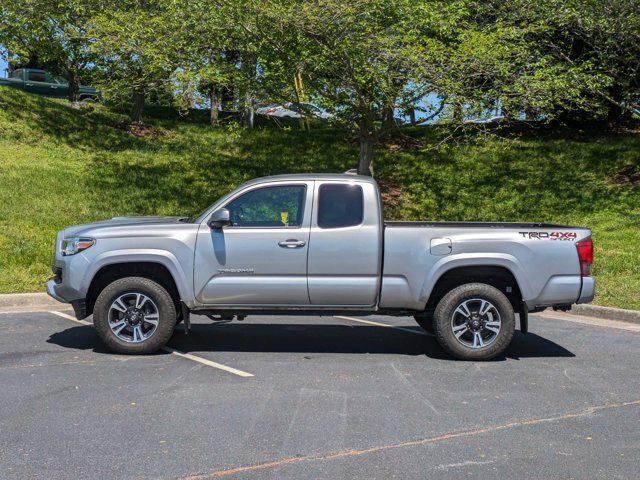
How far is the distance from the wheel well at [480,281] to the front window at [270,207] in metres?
1.64

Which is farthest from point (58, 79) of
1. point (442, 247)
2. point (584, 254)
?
point (584, 254)

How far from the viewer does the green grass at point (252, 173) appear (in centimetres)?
1520

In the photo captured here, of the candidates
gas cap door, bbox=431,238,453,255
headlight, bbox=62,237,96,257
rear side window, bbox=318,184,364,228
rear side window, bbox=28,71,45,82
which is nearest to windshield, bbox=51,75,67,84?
rear side window, bbox=28,71,45,82

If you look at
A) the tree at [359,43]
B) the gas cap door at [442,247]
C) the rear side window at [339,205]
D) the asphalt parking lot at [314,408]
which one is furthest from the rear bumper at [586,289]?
the tree at [359,43]

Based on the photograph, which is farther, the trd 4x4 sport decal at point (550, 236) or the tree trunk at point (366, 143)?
the tree trunk at point (366, 143)

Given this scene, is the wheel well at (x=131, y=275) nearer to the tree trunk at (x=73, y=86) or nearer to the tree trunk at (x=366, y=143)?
the tree trunk at (x=366, y=143)

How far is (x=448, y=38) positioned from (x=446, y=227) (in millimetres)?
10721

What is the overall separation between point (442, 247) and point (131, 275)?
10.8 ft

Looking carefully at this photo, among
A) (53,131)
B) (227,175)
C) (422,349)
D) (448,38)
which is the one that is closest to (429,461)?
(422,349)

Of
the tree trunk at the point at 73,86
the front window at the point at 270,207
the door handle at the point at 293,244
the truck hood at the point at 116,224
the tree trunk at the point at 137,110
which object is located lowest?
the door handle at the point at 293,244

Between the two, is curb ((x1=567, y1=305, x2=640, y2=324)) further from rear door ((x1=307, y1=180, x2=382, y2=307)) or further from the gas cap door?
rear door ((x1=307, y1=180, x2=382, y2=307))

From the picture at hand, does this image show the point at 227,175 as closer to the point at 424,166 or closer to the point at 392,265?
the point at 424,166

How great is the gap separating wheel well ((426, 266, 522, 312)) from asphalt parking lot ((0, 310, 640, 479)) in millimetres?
625

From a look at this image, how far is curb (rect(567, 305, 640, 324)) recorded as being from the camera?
10252 mm
